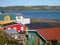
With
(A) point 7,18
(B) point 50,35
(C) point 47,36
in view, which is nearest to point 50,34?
(B) point 50,35

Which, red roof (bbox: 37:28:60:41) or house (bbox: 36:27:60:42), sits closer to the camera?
house (bbox: 36:27:60:42)

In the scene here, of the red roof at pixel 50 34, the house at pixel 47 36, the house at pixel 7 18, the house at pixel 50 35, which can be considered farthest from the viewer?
the house at pixel 7 18

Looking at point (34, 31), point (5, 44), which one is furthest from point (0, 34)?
point (34, 31)

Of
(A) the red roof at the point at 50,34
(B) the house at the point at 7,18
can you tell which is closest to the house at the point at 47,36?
(A) the red roof at the point at 50,34

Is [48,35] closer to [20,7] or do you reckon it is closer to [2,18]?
[2,18]

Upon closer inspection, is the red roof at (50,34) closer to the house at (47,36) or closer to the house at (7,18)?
the house at (47,36)

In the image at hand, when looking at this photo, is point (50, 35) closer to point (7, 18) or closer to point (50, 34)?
point (50, 34)

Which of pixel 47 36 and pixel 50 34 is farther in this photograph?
pixel 50 34

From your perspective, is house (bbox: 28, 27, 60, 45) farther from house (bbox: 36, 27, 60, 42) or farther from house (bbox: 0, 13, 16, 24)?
house (bbox: 0, 13, 16, 24)

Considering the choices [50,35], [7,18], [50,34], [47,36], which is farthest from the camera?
[7,18]

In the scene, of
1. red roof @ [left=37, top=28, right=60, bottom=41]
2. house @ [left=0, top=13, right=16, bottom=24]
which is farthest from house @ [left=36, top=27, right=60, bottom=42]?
house @ [left=0, top=13, right=16, bottom=24]

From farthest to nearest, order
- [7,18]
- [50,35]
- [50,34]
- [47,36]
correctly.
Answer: [7,18]
[50,34]
[50,35]
[47,36]
